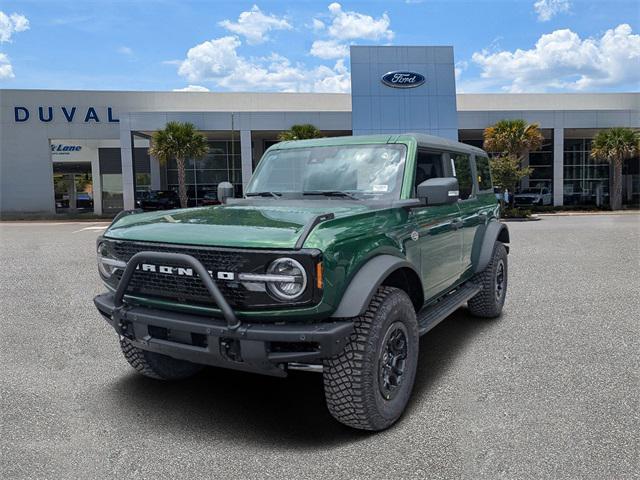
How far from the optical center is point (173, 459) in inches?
119

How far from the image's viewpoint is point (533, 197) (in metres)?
33.8

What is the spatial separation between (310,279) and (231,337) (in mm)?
564

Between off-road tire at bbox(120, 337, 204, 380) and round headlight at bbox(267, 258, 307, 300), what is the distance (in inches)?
66.7

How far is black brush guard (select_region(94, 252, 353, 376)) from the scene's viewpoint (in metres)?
2.88

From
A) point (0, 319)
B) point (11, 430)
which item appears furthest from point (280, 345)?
point (0, 319)

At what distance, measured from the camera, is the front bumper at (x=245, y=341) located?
9.43 feet

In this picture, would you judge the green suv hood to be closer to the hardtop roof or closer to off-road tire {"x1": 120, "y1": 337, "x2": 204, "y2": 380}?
the hardtop roof

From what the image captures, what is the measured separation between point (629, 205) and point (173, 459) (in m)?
39.2

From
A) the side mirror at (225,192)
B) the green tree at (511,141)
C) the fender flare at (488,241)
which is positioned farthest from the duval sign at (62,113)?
the fender flare at (488,241)

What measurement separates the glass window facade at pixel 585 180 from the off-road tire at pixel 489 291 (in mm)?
34728

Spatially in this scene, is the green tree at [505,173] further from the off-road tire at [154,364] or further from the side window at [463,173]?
the off-road tire at [154,364]

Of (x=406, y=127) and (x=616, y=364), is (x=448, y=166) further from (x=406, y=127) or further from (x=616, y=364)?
(x=406, y=127)

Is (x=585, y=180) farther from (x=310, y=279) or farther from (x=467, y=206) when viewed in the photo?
(x=310, y=279)

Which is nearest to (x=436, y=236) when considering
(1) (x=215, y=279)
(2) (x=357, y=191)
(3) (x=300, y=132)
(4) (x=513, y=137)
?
(2) (x=357, y=191)
